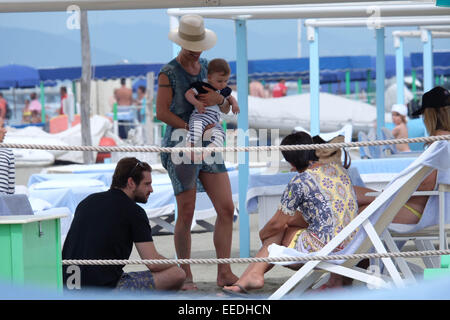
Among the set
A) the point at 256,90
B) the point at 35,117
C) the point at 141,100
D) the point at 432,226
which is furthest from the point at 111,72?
the point at 432,226

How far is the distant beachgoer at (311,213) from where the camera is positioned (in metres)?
4.67

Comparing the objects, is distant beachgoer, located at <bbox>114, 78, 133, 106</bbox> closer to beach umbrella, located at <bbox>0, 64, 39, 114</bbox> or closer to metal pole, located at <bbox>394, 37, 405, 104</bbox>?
beach umbrella, located at <bbox>0, 64, 39, 114</bbox>

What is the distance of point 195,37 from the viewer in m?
5.34

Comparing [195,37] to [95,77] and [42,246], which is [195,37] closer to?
[42,246]

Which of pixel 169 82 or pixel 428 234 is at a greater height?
pixel 169 82

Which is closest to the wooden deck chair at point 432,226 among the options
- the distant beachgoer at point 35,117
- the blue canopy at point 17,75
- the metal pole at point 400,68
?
the metal pole at point 400,68

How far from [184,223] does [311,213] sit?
987 mm

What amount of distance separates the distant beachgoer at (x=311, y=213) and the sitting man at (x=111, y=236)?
0.62 m

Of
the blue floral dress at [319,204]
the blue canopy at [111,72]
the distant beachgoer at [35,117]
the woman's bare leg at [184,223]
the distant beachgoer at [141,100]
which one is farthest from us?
the distant beachgoer at [35,117]

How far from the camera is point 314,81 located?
934cm

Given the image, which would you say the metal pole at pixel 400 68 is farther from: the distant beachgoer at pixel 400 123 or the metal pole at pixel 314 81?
the metal pole at pixel 314 81

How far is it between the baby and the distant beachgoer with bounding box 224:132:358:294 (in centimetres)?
A: 68

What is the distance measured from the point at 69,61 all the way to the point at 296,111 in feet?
362
